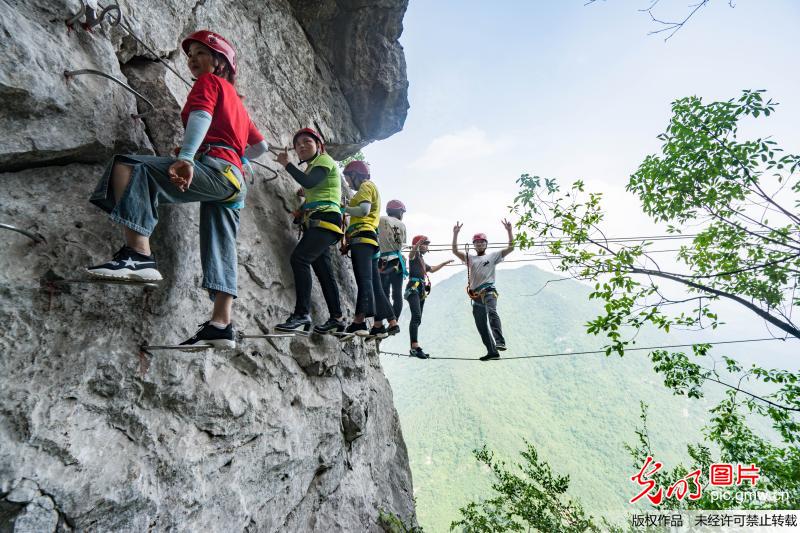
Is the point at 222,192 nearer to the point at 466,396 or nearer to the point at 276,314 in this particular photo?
the point at 276,314

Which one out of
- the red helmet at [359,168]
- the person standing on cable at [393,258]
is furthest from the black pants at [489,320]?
the red helmet at [359,168]

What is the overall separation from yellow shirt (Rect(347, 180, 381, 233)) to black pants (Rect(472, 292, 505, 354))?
8.83 feet

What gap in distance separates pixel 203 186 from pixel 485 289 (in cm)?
526

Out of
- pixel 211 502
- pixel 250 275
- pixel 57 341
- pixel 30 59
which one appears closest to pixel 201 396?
pixel 211 502

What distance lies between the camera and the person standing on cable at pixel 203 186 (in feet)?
8.40

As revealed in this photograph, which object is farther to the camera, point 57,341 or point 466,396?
point 466,396

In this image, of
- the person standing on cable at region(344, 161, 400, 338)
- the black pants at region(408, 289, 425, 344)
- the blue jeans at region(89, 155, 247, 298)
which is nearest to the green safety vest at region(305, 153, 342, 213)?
the person standing on cable at region(344, 161, 400, 338)

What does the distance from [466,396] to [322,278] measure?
100452 millimetres

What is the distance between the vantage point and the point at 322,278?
491 centimetres

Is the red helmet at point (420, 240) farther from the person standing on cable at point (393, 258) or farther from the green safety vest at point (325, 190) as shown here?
the green safety vest at point (325, 190)

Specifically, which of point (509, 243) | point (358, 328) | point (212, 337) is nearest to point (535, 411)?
point (509, 243)

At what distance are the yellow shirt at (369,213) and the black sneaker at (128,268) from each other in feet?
9.75

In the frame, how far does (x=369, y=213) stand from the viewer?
538cm

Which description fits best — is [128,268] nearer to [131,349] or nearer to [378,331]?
[131,349]
